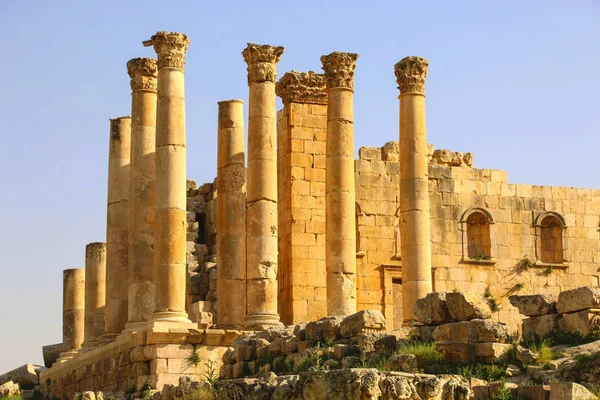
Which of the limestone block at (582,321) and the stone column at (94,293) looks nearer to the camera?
the limestone block at (582,321)

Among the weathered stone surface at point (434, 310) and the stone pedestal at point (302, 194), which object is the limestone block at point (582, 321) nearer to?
the weathered stone surface at point (434, 310)

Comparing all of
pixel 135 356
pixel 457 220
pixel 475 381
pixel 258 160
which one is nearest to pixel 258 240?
pixel 258 160

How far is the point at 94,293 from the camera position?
39.7 m

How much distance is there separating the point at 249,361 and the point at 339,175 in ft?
24.0

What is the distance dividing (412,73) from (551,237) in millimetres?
9419

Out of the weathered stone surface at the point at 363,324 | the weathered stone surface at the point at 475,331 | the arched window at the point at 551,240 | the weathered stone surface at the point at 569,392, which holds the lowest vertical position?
the weathered stone surface at the point at 569,392

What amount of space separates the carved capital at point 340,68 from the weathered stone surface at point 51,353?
1545cm

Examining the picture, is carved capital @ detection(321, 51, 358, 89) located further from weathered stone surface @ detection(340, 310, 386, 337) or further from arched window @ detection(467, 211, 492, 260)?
weathered stone surface @ detection(340, 310, 386, 337)

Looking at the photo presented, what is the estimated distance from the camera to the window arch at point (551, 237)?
137 feet

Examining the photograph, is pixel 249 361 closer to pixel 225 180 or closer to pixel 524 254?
pixel 225 180

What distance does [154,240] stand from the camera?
32.5 meters

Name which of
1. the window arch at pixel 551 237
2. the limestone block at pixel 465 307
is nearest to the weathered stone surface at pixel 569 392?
the limestone block at pixel 465 307

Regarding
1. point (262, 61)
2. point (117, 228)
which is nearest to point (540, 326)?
point (262, 61)

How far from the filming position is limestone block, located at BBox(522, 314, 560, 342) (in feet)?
79.2
